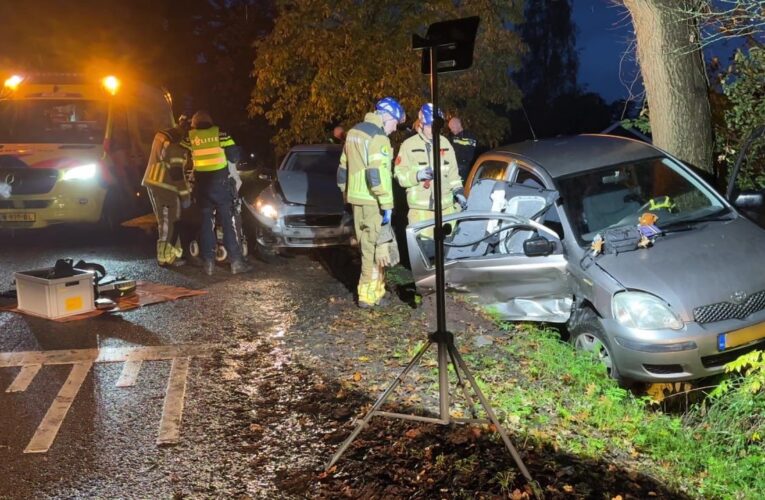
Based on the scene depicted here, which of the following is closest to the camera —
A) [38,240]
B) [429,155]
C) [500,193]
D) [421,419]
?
[421,419]

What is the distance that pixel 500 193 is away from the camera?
6.39 metres

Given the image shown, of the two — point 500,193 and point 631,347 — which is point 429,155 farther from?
point 631,347

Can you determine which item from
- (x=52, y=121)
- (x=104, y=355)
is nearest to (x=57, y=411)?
(x=104, y=355)

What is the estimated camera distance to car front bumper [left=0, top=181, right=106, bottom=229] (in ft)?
34.9

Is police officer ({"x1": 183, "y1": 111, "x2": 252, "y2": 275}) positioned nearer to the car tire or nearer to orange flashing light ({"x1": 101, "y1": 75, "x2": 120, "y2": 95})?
orange flashing light ({"x1": 101, "y1": 75, "x2": 120, "y2": 95})

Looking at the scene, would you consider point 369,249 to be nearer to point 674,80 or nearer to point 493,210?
point 493,210

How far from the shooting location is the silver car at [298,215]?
9.34m

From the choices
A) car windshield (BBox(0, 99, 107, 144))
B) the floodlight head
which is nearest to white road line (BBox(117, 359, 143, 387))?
the floodlight head

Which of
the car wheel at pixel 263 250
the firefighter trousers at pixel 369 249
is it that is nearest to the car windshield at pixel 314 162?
the car wheel at pixel 263 250

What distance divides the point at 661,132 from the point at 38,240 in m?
9.31

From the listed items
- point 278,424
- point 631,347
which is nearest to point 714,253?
point 631,347

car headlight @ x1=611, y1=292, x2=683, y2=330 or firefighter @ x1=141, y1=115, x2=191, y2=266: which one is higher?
firefighter @ x1=141, y1=115, x2=191, y2=266

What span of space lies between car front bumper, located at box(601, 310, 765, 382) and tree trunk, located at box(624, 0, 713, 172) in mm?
3342

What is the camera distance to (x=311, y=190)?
9727mm
